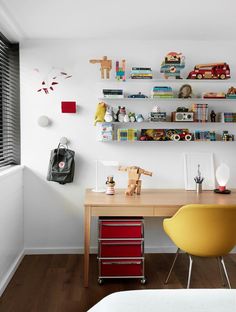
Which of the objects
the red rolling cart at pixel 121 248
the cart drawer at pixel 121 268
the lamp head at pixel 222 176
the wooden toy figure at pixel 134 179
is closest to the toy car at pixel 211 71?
the lamp head at pixel 222 176

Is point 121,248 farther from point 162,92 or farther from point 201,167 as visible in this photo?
point 162,92

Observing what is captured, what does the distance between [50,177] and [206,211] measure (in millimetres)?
1760

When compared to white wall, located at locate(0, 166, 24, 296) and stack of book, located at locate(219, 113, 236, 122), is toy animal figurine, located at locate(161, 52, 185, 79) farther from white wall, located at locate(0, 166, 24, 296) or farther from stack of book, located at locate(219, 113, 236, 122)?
white wall, located at locate(0, 166, 24, 296)

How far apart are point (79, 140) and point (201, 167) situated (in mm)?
1349

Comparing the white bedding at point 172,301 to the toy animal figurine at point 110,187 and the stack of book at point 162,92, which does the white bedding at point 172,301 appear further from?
the stack of book at point 162,92

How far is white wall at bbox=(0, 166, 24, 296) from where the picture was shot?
3.17 metres

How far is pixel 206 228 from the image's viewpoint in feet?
9.35

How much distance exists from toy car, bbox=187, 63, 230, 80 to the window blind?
1.84 metres

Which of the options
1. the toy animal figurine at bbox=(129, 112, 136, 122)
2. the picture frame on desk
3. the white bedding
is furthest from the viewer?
the picture frame on desk

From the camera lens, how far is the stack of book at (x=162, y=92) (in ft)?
12.7

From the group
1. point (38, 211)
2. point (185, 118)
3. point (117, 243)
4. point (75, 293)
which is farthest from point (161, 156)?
point (75, 293)

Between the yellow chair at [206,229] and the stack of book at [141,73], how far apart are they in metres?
1.58

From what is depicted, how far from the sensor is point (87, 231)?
323cm

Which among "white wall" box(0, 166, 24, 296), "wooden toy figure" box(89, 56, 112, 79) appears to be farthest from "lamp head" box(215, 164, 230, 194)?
"white wall" box(0, 166, 24, 296)
